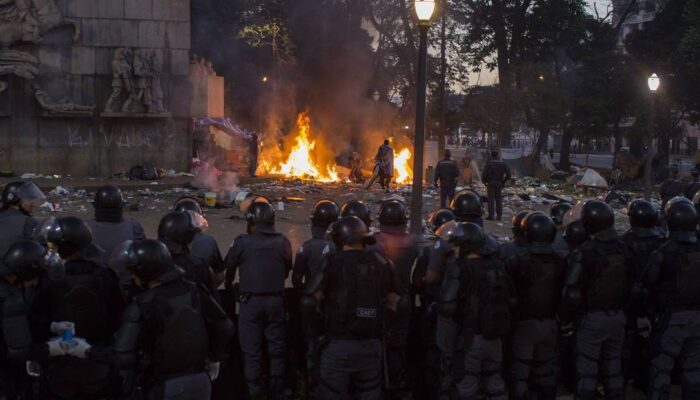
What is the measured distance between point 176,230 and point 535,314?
105 inches

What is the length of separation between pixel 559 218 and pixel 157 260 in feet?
14.8

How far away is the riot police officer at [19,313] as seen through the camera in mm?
4176

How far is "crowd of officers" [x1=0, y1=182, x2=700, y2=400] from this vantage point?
13.8ft

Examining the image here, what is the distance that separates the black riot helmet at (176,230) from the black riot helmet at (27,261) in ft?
2.90

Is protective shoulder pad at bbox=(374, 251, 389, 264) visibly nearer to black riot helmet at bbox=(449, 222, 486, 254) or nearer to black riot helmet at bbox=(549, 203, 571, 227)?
black riot helmet at bbox=(449, 222, 486, 254)

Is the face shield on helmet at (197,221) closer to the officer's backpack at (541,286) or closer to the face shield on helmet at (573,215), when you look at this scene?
the officer's backpack at (541,286)

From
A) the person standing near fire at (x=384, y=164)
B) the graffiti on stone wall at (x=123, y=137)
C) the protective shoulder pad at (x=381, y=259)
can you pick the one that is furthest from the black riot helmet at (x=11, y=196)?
the person standing near fire at (x=384, y=164)

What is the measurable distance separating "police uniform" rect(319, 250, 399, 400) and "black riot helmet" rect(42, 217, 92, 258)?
5.05ft

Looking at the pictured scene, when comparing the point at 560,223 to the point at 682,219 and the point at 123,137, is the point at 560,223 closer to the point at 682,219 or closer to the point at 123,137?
the point at 682,219

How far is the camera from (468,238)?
5.27 meters

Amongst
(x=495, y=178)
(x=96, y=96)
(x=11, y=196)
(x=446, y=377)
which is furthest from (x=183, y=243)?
(x=96, y=96)

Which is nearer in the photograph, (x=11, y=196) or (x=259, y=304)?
(x=259, y=304)

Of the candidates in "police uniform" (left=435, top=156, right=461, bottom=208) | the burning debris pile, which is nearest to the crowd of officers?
"police uniform" (left=435, top=156, right=461, bottom=208)

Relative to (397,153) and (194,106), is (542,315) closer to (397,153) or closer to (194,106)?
(194,106)
